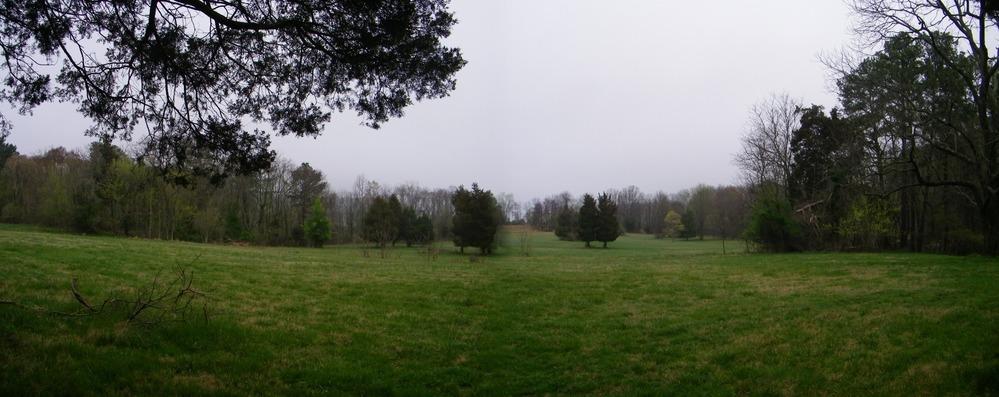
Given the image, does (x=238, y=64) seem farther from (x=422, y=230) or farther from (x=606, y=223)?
(x=606, y=223)

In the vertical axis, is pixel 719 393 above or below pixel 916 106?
below

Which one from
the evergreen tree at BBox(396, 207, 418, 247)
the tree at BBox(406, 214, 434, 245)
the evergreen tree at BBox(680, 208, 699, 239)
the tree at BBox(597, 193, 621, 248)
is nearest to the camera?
the tree at BBox(406, 214, 434, 245)

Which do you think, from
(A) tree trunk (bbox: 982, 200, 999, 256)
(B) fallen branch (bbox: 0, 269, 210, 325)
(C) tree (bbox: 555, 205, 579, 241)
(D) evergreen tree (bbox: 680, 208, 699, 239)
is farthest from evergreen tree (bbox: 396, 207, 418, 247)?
(D) evergreen tree (bbox: 680, 208, 699, 239)

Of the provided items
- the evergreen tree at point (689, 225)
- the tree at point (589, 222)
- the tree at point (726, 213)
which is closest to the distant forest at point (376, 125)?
the tree at point (589, 222)

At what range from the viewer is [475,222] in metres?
33.9

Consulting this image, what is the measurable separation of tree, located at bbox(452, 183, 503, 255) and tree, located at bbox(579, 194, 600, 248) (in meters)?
25.7

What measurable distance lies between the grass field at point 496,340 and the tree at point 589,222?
44.6m

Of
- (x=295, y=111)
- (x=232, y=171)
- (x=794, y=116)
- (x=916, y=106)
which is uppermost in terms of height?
(x=794, y=116)

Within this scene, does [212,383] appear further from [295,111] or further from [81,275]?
[81,275]

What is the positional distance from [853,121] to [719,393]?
920 inches

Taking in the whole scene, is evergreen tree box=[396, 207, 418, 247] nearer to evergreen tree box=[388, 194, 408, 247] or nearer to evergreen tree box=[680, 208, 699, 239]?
evergreen tree box=[388, 194, 408, 247]

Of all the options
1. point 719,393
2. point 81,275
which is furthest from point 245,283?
point 719,393

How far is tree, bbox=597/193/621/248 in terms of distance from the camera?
58.0 m

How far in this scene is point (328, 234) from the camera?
50031 mm
